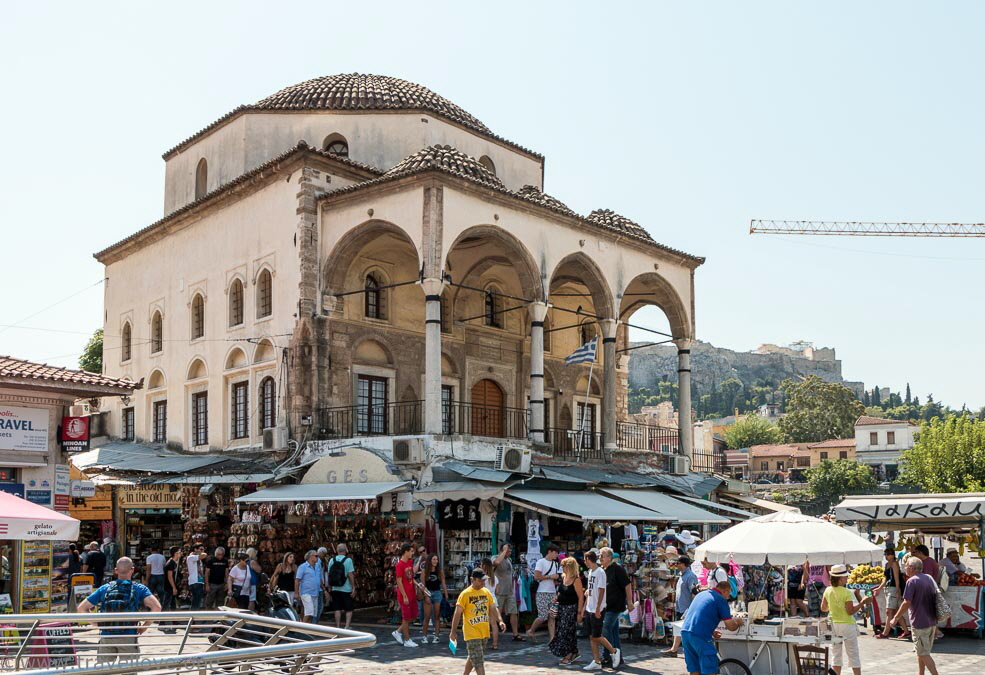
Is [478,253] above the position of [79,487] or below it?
above

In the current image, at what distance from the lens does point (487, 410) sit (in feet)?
86.3

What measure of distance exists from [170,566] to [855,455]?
84.4 m

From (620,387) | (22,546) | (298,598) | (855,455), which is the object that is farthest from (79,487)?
(855,455)

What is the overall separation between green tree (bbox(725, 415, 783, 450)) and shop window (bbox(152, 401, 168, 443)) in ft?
351

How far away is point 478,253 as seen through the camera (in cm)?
2555

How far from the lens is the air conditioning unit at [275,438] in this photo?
2206cm

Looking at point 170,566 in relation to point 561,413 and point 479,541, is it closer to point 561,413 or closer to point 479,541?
point 479,541

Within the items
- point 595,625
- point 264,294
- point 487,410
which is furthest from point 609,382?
point 595,625

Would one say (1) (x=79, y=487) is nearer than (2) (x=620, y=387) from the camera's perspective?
Yes

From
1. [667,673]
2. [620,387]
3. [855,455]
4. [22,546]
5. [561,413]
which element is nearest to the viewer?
[667,673]

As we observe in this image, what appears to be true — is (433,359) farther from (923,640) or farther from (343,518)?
(923,640)

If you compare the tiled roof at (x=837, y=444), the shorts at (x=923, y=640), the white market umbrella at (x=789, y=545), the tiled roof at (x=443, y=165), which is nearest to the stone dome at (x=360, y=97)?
the tiled roof at (x=443, y=165)

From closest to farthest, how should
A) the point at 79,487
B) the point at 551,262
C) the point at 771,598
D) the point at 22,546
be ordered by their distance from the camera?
1. the point at 22,546
2. the point at 771,598
3. the point at 79,487
4. the point at 551,262

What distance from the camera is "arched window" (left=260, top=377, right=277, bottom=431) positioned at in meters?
23.2
